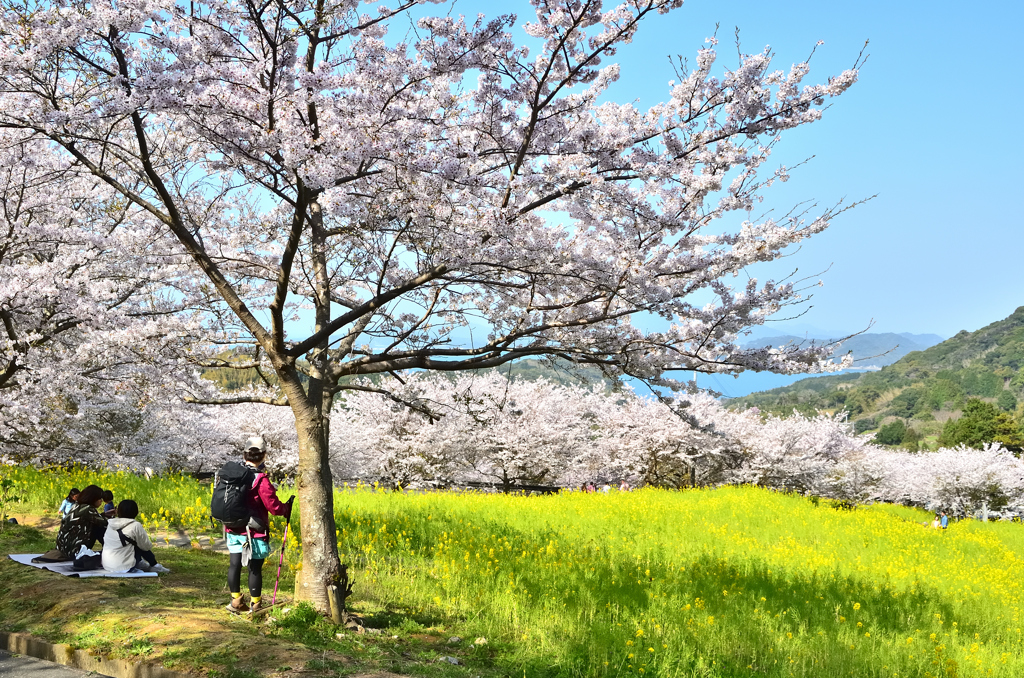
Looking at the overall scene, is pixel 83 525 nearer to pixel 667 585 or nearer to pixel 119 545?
pixel 119 545

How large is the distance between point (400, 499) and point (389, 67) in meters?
11.2

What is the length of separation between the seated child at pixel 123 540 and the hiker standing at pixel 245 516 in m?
2.00

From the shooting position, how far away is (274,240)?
9.53 metres

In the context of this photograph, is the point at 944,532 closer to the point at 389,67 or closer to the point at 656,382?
the point at 656,382

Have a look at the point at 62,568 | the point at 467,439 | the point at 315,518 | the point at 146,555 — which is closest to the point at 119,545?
the point at 146,555

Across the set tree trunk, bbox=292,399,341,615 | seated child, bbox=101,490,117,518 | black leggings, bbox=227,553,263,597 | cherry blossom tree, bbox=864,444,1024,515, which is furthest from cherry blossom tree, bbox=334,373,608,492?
cherry blossom tree, bbox=864,444,1024,515

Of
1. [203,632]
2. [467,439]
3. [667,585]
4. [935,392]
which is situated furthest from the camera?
[935,392]

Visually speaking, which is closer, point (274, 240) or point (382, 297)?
point (382, 297)

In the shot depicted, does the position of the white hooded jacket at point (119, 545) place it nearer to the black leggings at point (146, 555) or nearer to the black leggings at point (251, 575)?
the black leggings at point (146, 555)

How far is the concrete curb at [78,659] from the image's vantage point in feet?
17.1

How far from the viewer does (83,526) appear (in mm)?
8172

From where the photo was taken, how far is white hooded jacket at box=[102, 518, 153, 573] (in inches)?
311

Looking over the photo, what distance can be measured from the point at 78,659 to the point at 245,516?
1.74m

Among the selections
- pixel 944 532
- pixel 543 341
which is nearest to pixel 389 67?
pixel 543 341
